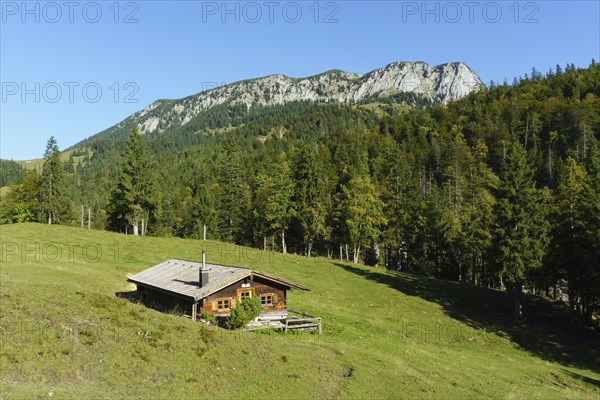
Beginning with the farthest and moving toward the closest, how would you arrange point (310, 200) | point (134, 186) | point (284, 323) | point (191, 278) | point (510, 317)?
point (310, 200), point (134, 186), point (510, 317), point (191, 278), point (284, 323)

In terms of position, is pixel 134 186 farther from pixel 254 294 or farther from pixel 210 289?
pixel 210 289

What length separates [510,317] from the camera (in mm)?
47312

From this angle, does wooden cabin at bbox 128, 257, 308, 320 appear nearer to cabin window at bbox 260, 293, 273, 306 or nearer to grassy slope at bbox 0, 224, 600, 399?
cabin window at bbox 260, 293, 273, 306

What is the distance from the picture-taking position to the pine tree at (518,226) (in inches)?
1753

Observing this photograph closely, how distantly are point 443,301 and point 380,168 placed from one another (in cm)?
7847

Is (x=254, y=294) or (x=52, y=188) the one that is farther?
(x=52, y=188)

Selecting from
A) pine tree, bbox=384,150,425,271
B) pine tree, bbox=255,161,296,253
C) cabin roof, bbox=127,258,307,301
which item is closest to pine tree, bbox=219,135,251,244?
pine tree, bbox=255,161,296,253

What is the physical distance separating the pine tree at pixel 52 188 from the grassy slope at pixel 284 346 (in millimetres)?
25031

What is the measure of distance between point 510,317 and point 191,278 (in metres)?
35.7

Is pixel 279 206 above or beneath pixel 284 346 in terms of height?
above

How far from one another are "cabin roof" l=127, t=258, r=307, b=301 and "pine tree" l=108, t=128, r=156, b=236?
36864mm

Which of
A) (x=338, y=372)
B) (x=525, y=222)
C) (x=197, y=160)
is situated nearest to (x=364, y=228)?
(x=525, y=222)

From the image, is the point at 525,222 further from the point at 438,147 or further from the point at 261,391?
the point at 438,147

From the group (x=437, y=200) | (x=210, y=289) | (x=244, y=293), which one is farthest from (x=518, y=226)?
(x=210, y=289)
